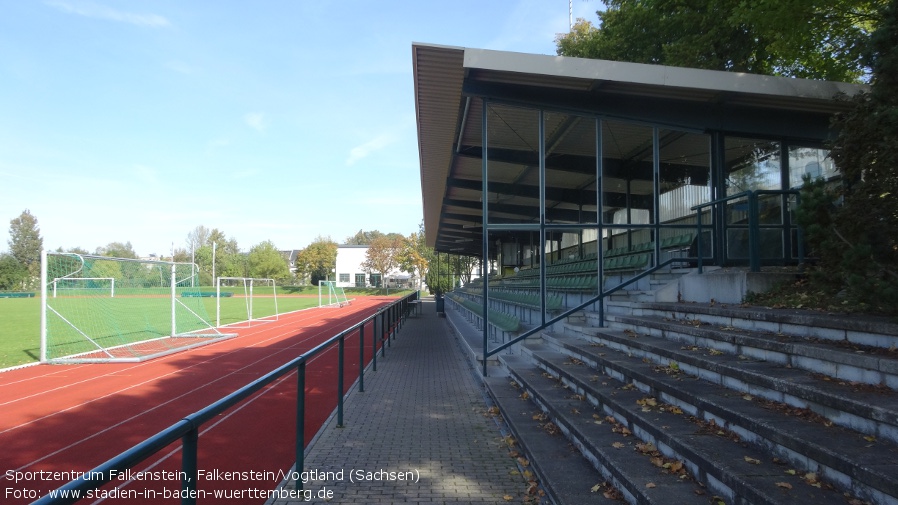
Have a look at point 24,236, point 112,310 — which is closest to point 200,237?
point 24,236

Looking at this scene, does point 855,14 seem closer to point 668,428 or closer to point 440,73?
point 440,73

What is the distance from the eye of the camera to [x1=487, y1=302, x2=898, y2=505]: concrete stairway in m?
3.03

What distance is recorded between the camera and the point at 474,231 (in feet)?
100.0

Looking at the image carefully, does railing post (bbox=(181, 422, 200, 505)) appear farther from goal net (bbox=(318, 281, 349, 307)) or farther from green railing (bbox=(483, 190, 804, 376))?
→ goal net (bbox=(318, 281, 349, 307))

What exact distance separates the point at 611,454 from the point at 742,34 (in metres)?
17.0

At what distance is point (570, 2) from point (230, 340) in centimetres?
3530

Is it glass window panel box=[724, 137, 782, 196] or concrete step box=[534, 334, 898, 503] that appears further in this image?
glass window panel box=[724, 137, 782, 196]

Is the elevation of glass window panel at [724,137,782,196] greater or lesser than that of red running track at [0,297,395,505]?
greater

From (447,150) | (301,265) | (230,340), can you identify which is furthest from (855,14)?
(301,265)

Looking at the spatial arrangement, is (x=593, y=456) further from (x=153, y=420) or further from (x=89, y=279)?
(x=89, y=279)

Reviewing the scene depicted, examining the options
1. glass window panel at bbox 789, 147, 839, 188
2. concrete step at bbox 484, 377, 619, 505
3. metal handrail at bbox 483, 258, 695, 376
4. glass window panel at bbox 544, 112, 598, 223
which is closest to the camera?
concrete step at bbox 484, 377, 619, 505

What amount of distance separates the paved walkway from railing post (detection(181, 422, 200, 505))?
67.9 inches

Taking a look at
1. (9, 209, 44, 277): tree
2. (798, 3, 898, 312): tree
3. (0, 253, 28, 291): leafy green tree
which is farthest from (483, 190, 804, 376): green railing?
(9, 209, 44, 277): tree

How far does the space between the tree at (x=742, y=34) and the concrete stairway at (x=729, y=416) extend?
7526 millimetres
